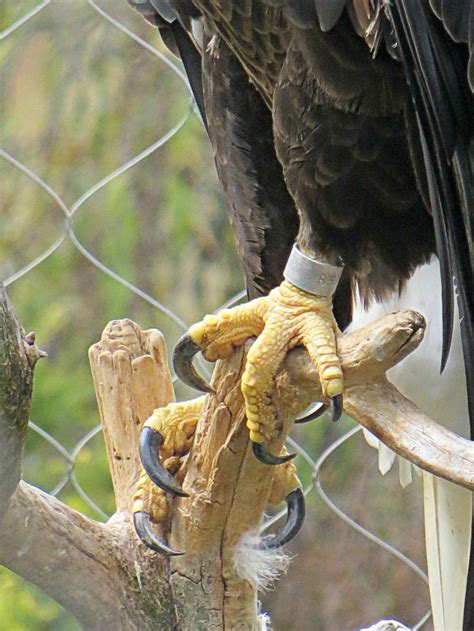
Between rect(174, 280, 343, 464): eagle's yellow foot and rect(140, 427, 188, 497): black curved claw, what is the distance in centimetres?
6

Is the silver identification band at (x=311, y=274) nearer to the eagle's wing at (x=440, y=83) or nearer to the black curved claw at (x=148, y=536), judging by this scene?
the eagle's wing at (x=440, y=83)

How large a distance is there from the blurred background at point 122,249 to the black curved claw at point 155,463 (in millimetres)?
688

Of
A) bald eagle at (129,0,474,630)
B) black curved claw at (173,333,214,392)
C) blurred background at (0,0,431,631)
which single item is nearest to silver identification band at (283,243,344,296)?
bald eagle at (129,0,474,630)

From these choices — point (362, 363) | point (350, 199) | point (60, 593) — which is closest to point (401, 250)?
point (350, 199)

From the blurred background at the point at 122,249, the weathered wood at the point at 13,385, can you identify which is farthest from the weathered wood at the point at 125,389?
the blurred background at the point at 122,249

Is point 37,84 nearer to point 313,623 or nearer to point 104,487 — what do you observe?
point 104,487

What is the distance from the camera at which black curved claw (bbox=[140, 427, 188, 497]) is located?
40.7 inches

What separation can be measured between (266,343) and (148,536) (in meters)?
0.20

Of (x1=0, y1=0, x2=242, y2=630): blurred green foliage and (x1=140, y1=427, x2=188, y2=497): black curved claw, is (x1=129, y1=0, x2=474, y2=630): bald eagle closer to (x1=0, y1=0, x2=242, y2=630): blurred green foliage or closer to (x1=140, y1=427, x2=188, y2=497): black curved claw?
(x1=140, y1=427, x2=188, y2=497): black curved claw

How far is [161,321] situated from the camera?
188 centimetres

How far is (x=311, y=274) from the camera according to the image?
3.72ft

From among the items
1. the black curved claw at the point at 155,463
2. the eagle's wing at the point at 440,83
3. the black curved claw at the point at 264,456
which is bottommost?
the black curved claw at the point at 155,463

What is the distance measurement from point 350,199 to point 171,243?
2.48 feet

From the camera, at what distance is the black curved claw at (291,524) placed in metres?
1.05
